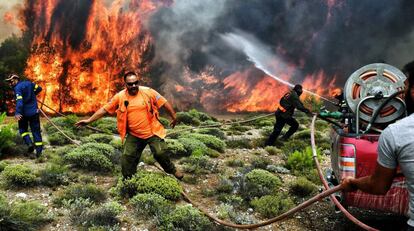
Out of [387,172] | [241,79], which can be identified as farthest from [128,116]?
[241,79]

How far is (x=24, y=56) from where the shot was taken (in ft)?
93.4

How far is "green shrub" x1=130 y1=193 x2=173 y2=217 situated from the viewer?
526 centimetres

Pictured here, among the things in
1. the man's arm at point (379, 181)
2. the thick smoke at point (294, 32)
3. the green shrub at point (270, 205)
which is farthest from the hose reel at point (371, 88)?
the thick smoke at point (294, 32)

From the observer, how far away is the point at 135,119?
20.1 ft

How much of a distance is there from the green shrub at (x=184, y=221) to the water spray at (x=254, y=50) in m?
36.5

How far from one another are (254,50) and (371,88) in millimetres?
39046

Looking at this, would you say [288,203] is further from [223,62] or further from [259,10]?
[259,10]

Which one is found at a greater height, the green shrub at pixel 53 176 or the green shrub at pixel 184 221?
the green shrub at pixel 53 176

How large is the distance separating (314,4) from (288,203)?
41782 millimetres

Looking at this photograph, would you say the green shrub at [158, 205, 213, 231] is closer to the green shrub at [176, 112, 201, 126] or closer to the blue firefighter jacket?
the blue firefighter jacket

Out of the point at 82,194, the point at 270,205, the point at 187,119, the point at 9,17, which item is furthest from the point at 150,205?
the point at 9,17

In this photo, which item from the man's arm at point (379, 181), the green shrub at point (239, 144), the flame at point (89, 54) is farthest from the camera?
the flame at point (89, 54)

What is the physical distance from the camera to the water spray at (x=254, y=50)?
41188mm

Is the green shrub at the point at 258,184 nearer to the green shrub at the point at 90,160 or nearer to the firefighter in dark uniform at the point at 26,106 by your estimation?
the green shrub at the point at 90,160
